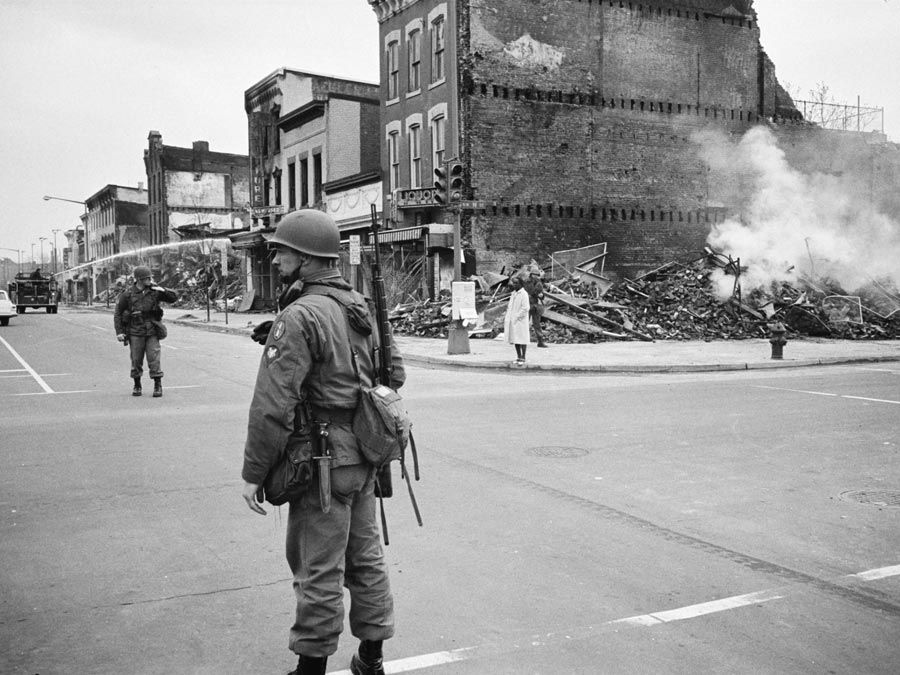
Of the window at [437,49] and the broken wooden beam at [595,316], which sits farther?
the window at [437,49]

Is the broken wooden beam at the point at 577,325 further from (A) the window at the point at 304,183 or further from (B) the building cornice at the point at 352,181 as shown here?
(A) the window at the point at 304,183

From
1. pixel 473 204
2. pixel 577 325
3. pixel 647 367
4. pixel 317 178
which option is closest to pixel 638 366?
pixel 647 367

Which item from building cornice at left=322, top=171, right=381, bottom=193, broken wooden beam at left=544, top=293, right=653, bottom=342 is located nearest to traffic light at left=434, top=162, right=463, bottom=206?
broken wooden beam at left=544, top=293, right=653, bottom=342

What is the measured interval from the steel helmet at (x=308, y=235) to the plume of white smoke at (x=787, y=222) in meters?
22.7

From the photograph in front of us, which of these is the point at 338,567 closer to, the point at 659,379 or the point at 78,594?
the point at 78,594

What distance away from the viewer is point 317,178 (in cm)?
3847

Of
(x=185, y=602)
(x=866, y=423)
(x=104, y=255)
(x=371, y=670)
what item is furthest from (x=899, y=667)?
(x=104, y=255)

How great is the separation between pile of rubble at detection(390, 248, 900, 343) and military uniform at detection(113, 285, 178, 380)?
12.0 meters

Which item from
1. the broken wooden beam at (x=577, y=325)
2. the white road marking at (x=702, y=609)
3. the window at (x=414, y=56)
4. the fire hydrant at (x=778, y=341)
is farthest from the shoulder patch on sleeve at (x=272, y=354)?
the window at (x=414, y=56)

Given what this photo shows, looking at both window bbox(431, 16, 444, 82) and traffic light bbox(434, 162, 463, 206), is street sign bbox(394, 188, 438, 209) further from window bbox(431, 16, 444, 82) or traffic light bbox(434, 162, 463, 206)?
traffic light bbox(434, 162, 463, 206)

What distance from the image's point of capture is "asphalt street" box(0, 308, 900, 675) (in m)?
3.68

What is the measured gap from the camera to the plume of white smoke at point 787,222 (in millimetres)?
25922

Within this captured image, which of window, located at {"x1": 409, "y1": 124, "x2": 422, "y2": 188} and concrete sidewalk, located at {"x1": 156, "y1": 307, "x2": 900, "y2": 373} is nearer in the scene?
concrete sidewalk, located at {"x1": 156, "y1": 307, "x2": 900, "y2": 373}

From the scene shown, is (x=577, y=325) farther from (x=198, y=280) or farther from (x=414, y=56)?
(x=198, y=280)
